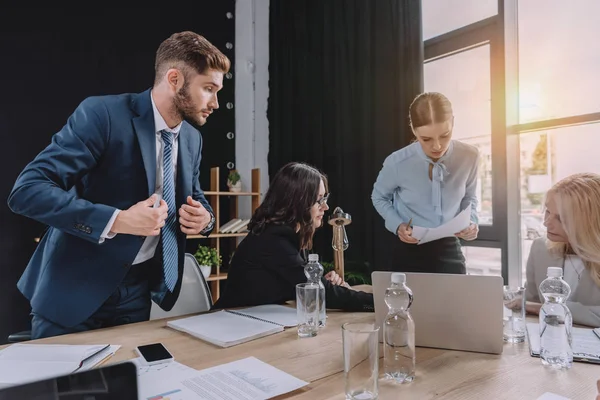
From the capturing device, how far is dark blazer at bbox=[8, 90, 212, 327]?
4.16 feet

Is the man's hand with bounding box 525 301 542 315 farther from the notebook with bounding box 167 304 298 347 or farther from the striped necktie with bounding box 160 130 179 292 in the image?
the striped necktie with bounding box 160 130 179 292

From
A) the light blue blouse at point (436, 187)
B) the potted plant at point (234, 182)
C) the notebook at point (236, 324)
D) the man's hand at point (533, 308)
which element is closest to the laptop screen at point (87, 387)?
the notebook at point (236, 324)

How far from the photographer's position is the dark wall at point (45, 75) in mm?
2887

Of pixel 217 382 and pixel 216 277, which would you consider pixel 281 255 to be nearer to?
pixel 217 382

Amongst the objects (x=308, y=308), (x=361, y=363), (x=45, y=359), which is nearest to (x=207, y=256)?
(x=308, y=308)

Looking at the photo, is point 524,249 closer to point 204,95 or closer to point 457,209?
point 457,209

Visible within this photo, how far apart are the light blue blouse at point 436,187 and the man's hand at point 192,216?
3.74ft

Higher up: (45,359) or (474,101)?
(474,101)

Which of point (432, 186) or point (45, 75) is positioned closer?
point (432, 186)

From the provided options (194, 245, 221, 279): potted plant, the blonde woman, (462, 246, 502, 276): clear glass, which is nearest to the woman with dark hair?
the blonde woman

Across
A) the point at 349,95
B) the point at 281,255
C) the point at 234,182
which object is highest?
the point at 349,95

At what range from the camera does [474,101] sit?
9.36ft

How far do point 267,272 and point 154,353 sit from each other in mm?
651

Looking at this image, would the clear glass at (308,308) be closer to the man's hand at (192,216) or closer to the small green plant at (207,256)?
the man's hand at (192,216)
